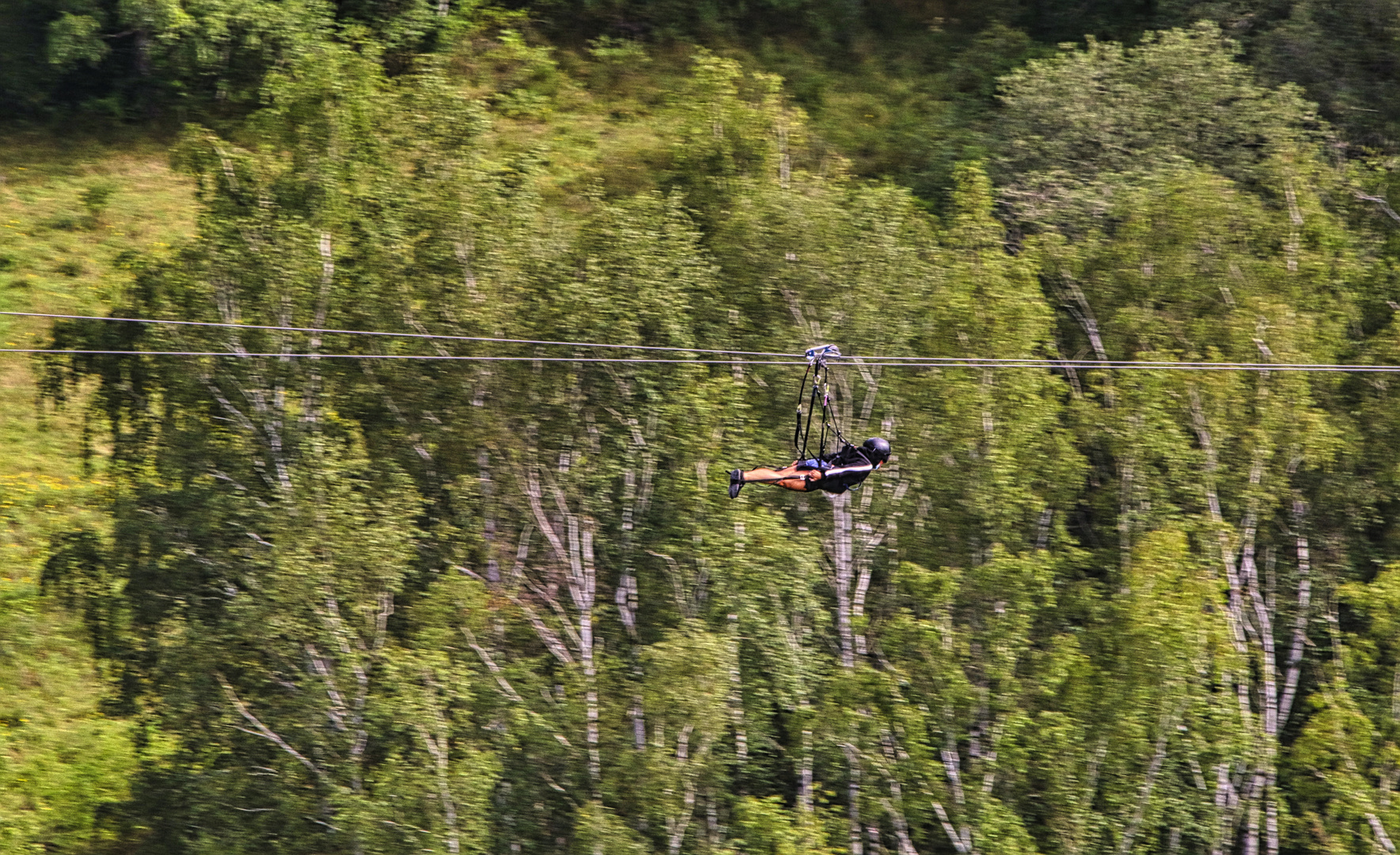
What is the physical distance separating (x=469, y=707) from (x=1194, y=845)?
14538 mm

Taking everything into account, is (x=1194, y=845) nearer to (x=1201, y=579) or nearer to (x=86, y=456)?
(x=1201, y=579)

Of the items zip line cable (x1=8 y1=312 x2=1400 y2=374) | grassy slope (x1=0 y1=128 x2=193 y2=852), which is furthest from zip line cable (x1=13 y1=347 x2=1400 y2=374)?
grassy slope (x1=0 y1=128 x2=193 y2=852)

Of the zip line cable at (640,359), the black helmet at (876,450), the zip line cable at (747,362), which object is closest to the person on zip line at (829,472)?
the black helmet at (876,450)

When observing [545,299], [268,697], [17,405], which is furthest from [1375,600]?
[17,405]

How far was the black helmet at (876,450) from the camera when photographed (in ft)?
59.8

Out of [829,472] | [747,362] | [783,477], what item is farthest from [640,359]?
[829,472]

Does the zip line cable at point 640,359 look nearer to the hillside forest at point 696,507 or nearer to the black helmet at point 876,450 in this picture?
the black helmet at point 876,450

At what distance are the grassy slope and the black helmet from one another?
19849 mm

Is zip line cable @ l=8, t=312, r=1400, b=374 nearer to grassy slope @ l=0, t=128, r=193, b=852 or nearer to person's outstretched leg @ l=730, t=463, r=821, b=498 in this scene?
person's outstretched leg @ l=730, t=463, r=821, b=498

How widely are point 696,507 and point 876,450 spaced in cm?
1443

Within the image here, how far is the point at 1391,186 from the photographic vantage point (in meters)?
39.0

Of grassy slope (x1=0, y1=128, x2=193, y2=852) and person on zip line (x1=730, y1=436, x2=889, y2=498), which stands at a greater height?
person on zip line (x1=730, y1=436, x2=889, y2=498)

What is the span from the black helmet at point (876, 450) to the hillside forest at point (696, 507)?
11399mm

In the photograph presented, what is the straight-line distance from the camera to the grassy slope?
31.5 m
